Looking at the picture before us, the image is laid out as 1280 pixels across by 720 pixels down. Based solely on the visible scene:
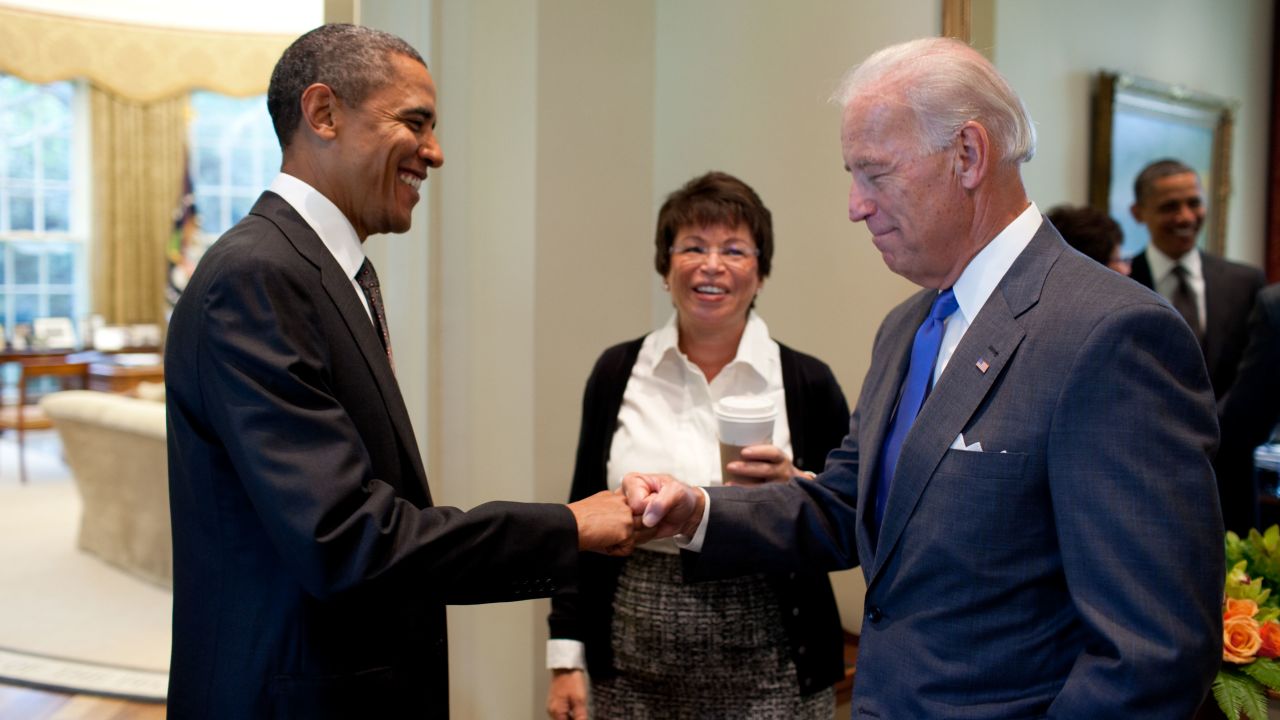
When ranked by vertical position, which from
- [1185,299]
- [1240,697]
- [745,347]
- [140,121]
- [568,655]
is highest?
[140,121]

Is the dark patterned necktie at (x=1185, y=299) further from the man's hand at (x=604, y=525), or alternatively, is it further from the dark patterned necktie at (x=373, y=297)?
the dark patterned necktie at (x=373, y=297)

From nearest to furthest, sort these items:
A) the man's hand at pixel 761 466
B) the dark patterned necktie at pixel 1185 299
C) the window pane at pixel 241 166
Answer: the man's hand at pixel 761 466, the dark patterned necktie at pixel 1185 299, the window pane at pixel 241 166

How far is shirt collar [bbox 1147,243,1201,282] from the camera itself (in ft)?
13.1

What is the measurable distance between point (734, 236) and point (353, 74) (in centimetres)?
102

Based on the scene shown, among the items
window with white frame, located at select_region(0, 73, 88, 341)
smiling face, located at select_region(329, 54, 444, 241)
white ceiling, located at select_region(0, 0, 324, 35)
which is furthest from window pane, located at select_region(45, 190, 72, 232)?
smiling face, located at select_region(329, 54, 444, 241)

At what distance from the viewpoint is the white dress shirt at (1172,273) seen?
3943mm

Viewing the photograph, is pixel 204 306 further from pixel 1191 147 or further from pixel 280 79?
pixel 1191 147

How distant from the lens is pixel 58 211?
12.2 m

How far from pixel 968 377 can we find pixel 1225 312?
301 centimetres

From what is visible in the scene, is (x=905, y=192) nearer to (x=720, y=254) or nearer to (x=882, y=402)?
(x=882, y=402)

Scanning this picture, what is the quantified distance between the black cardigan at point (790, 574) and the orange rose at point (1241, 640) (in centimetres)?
73

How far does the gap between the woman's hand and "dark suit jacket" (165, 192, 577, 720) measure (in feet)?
2.02

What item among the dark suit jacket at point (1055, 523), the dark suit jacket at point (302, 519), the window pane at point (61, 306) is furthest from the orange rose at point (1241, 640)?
the window pane at point (61, 306)

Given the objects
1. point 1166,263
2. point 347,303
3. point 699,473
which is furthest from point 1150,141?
point 347,303
